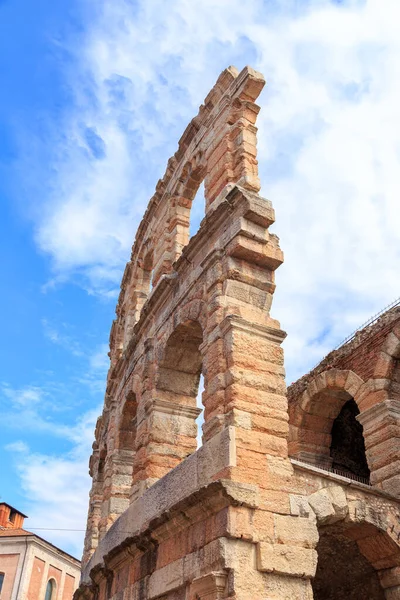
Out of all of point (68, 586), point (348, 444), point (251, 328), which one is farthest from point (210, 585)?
point (68, 586)

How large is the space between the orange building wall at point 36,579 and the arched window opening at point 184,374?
1824 centimetres

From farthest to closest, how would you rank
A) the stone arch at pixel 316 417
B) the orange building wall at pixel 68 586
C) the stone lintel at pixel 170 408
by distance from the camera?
1. the orange building wall at pixel 68 586
2. the stone arch at pixel 316 417
3. the stone lintel at pixel 170 408

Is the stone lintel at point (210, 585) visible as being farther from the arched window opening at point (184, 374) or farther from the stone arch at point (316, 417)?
the stone arch at point (316, 417)

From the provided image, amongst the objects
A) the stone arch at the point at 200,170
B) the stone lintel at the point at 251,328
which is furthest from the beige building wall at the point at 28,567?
the stone lintel at the point at 251,328

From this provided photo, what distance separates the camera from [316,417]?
408 inches

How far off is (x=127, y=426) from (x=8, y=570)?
15968 mm

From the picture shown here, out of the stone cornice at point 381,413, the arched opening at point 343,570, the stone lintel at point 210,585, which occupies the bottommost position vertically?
the stone lintel at point 210,585

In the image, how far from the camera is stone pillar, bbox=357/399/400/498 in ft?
25.2

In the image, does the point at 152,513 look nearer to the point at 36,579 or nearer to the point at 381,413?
the point at 381,413

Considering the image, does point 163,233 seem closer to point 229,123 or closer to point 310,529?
point 229,123

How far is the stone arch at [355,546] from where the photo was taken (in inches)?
236

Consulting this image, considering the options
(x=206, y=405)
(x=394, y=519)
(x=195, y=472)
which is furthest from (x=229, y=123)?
(x=394, y=519)

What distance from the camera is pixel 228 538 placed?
16.1 feet

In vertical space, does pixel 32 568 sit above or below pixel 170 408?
above
